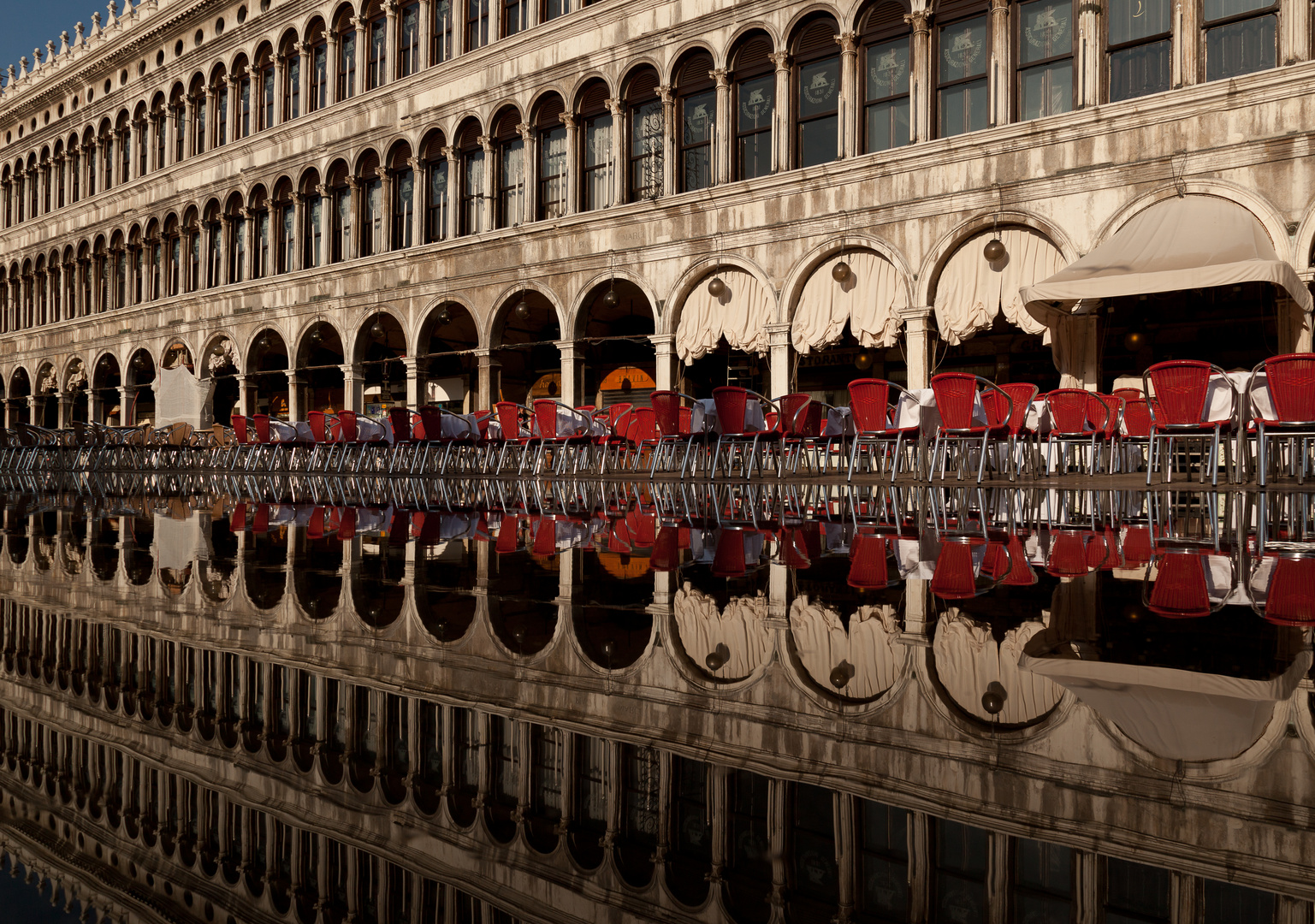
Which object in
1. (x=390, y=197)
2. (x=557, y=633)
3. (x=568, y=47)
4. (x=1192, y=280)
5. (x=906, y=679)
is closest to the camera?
(x=906, y=679)

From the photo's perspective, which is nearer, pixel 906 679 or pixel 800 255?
pixel 906 679

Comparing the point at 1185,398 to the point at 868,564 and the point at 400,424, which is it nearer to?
the point at 868,564

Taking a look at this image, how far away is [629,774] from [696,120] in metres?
19.1

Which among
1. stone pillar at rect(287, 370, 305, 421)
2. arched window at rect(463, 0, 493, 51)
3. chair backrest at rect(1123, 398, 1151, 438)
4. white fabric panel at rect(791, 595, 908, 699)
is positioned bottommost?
white fabric panel at rect(791, 595, 908, 699)

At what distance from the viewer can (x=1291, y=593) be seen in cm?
323

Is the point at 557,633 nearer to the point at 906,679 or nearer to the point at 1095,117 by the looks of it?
the point at 906,679

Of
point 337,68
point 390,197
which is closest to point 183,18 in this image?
point 337,68

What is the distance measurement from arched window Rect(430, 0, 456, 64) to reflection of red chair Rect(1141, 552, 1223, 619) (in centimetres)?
2213

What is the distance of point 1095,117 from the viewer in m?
14.1

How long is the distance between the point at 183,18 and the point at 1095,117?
27044mm

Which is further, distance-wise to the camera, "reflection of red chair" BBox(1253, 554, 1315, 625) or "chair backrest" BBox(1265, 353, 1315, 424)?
"chair backrest" BBox(1265, 353, 1315, 424)

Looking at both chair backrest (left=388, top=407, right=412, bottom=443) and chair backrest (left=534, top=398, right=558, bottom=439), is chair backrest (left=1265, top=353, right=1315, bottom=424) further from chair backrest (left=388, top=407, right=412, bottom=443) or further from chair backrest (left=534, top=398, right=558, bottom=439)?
chair backrest (left=388, top=407, right=412, bottom=443)

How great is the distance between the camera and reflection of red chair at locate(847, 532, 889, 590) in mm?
3631

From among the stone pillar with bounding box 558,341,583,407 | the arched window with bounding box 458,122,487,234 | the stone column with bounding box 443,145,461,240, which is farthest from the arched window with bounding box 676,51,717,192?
the stone column with bounding box 443,145,461,240
